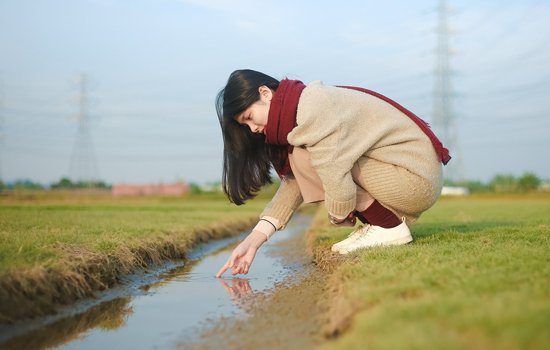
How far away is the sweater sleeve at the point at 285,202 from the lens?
3529 mm

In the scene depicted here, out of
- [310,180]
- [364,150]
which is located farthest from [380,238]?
[364,150]

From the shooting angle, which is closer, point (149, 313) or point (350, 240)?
point (149, 313)

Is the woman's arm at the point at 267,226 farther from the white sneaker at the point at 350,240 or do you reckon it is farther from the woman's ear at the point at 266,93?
the woman's ear at the point at 266,93

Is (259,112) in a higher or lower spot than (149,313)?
higher

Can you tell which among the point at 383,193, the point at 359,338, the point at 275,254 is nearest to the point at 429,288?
the point at 359,338

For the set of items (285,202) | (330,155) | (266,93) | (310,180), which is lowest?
(285,202)

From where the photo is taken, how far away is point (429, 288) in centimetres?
194

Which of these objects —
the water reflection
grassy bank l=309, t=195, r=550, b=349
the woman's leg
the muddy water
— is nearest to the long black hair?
the woman's leg

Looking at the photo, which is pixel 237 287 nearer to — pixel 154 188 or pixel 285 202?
pixel 285 202

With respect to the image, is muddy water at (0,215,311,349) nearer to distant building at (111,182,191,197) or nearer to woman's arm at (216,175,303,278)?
woman's arm at (216,175,303,278)

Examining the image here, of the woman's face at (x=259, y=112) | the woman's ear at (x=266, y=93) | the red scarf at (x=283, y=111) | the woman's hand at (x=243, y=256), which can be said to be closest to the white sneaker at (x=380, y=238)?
the woman's hand at (x=243, y=256)

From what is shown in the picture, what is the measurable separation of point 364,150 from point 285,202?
0.90 m

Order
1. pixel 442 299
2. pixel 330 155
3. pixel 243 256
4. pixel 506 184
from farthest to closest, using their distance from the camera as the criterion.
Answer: pixel 506 184
pixel 243 256
pixel 330 155
pixel 442 299

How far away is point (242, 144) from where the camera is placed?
132 inches
